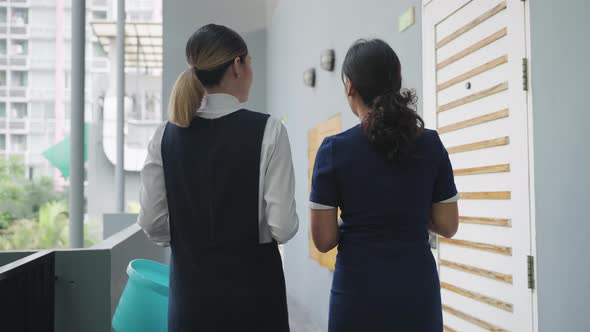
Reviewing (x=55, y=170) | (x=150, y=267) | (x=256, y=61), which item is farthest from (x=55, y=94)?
(x=150, y=267)

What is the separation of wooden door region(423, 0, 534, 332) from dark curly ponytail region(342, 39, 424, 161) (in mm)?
672

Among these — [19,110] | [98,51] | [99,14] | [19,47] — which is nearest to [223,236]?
[19,110]

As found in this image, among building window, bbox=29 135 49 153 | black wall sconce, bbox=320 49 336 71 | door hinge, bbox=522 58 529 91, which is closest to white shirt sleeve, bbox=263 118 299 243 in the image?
door hinge, bbox=522 58 529 91

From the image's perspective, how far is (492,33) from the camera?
185cm

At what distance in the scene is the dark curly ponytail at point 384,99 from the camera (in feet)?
3.73

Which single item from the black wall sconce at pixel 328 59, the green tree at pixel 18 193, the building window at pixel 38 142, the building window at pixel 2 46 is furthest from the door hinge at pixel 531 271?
the building window at pixel 2 46

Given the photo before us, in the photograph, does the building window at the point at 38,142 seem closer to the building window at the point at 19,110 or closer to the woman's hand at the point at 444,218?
the building window at the point at 19,110

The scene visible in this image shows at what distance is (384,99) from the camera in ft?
3.83

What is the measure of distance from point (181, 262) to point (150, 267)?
0.63m

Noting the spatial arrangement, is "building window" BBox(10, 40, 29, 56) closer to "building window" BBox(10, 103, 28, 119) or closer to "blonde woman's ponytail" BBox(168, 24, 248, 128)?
"building window" BBox(10, 103, 28, 119)

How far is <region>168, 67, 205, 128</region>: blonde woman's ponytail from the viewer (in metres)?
1.21

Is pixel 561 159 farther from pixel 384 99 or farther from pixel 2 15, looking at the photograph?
pixel 2 15

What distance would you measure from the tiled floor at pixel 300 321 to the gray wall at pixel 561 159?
2618 millimetres

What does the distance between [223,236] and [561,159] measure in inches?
37.4
